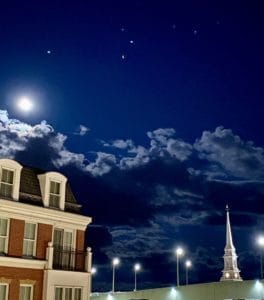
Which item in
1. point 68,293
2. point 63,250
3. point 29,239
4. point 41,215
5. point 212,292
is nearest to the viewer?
point 29,239

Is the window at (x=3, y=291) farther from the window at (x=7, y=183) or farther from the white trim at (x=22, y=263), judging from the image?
the window at (x=7, y=183)

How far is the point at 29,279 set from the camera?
33.6 metres

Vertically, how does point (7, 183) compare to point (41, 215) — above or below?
above

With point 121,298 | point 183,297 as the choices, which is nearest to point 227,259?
point 121,298

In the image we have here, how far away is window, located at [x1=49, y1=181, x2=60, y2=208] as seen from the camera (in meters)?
36.7

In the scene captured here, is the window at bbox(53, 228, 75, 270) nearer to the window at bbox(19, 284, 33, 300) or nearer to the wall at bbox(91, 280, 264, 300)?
the window at bbox(19, 284, 33, 300)

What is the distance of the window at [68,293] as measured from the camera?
34.9 metres

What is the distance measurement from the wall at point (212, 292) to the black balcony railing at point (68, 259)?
24629 millimetres

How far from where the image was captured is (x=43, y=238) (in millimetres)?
35156

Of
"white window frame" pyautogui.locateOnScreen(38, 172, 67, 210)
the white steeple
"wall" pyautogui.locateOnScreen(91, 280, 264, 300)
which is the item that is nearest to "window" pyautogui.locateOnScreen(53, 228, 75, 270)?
"white window frame" pyautogui.locateOnScreen(38, 172, 67, 210)

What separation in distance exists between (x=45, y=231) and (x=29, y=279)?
3351 mm

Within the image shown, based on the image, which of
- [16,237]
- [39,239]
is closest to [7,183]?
[16,237]

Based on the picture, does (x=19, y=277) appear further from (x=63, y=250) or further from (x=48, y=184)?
(x=48, y=184)

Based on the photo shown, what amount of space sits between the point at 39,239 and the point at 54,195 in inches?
137
